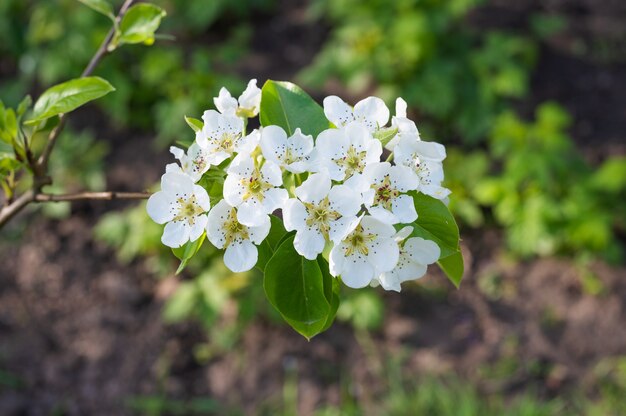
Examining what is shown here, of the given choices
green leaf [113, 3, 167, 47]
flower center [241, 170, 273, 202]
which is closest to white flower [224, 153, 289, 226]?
flower center [241, 170, 273, 202]

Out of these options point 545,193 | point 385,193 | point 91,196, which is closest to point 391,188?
point 385,193

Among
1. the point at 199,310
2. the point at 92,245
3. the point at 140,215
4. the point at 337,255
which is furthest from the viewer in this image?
the point at 92,245

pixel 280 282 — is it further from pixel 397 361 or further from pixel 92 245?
pixel 92 245

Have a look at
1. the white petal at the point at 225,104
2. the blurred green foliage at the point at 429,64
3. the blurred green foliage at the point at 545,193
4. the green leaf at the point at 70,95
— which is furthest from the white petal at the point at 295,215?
the blurred green foliage at the point at 429,64

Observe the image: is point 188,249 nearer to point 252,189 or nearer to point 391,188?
point 252,189

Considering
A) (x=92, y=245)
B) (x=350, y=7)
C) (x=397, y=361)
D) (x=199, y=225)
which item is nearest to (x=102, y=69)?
(x=92, y=245)
